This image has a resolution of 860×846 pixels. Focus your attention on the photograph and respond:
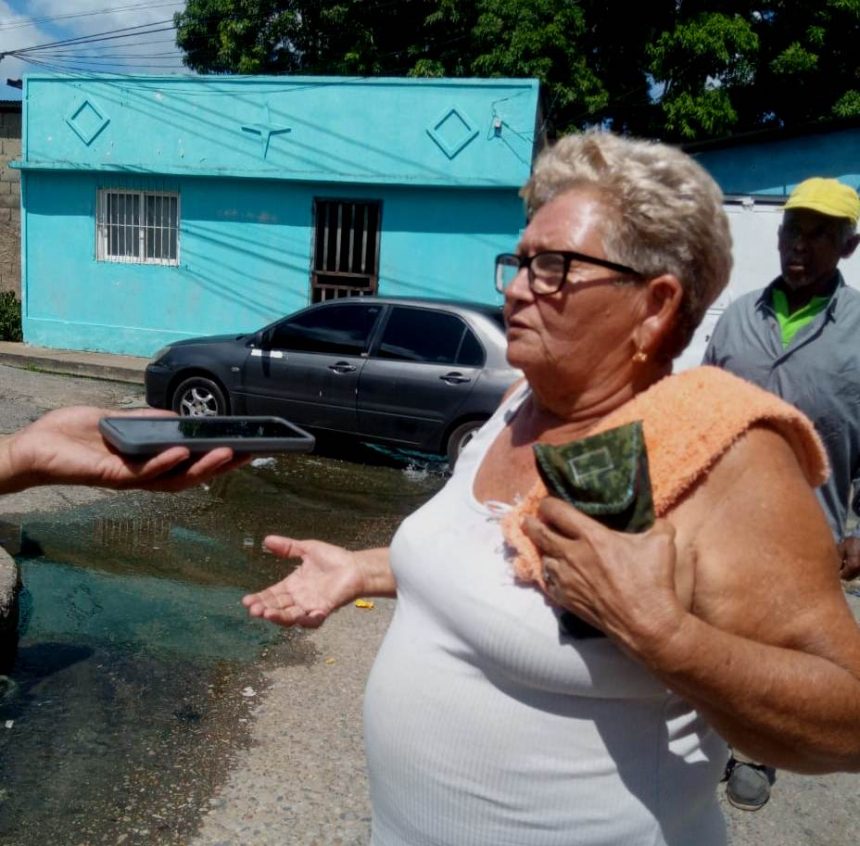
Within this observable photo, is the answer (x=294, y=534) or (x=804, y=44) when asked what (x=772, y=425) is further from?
(x=804, y=44)

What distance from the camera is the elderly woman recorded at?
1.37 metres

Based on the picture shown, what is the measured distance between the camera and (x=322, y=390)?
883 cm

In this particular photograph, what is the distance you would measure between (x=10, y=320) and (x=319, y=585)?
1561 centimetres

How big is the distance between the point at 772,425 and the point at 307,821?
2422 mm

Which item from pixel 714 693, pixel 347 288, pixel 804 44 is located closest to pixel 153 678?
pixel 714 693

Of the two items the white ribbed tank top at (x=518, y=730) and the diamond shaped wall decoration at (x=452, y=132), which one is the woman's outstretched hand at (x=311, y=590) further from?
the diamond shaped wall decoration at (x=452, y=132)

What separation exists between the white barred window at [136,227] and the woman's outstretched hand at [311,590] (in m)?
13.5

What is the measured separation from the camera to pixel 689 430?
1.44m

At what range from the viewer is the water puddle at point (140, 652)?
3.22 metres

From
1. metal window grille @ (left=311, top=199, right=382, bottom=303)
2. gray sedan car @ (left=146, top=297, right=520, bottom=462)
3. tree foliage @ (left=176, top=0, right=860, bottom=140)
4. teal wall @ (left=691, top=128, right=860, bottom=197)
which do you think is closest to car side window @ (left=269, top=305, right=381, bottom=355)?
gray sedan car @ (left=146, top=297, right=520, bottom=462)

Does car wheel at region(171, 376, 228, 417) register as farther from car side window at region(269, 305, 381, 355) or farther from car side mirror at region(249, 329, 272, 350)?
car side window at region(269, 305, 381, 355)

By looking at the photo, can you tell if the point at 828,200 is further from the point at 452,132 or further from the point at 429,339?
the point at 452,132

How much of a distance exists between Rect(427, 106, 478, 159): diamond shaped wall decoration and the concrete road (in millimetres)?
9945

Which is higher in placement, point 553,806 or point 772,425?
point 772,425
